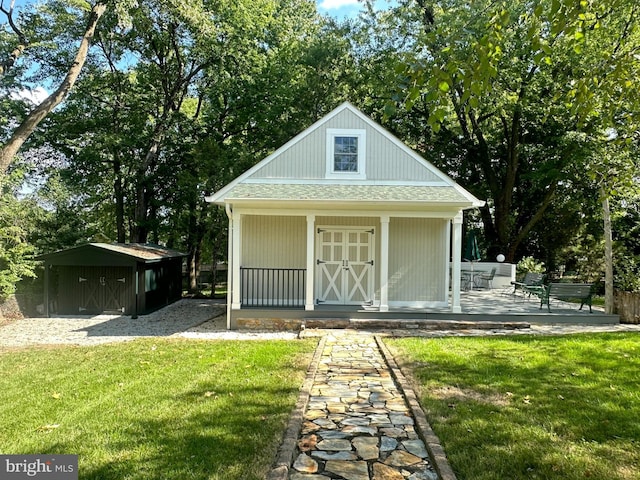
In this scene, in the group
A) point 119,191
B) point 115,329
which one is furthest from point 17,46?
point 115,329

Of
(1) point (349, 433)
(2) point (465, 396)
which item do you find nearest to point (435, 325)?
(2) point (465, 396)

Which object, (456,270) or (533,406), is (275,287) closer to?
(456,270)

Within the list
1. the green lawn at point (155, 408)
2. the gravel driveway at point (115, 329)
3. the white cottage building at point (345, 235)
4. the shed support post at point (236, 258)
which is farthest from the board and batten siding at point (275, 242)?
the green lawn at point (155, 408)

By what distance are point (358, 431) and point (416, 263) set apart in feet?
28.1

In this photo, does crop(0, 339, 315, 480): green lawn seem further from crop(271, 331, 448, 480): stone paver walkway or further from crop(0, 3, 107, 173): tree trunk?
crop(0, 3, 107, 173): tree trunk

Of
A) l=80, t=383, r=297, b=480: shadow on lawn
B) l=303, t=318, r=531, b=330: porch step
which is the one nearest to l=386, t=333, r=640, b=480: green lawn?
l=80, t=383, r=297, b=480: shadow on lawn

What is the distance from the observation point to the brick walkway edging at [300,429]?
326 cm

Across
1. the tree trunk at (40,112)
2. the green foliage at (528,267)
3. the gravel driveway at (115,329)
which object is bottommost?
the gravel driveway at (115,329)

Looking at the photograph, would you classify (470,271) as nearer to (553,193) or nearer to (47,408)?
(553,193)

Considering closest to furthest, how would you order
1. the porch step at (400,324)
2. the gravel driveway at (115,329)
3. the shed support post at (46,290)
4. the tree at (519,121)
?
the gravel driveway at (115,329), the porch step at (400,324), the shed support post at (46,290), the tree at (519,121)

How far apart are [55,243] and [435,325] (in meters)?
17.4

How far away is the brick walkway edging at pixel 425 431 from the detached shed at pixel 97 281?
987 cm

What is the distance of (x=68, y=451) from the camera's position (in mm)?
3615

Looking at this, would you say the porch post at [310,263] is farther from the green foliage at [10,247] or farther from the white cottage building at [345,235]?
the green foliage at [10,247]
